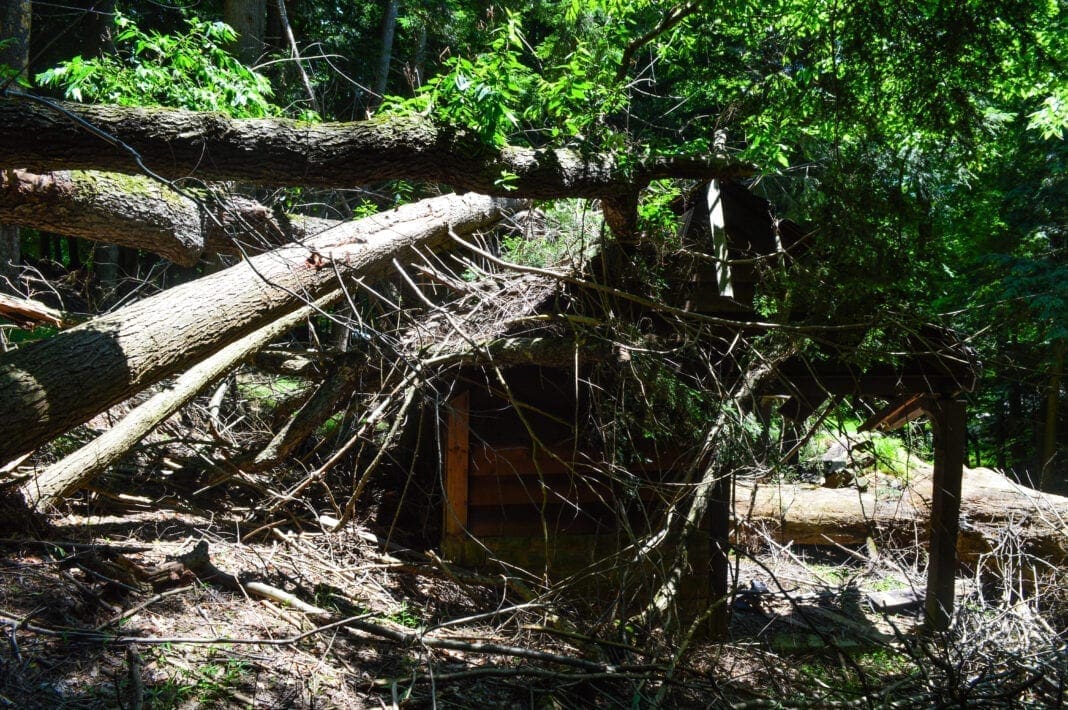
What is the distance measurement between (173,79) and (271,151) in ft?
13.3

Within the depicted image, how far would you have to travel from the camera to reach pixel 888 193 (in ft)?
15.4

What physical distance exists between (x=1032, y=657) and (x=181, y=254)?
279 inches

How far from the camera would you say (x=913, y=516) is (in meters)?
8.73

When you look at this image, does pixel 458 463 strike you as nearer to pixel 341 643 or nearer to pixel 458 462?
pixel 458 462

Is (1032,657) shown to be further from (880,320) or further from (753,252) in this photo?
(753,252)

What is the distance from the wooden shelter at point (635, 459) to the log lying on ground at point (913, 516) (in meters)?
1.14

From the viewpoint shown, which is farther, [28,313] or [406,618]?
[28,313]

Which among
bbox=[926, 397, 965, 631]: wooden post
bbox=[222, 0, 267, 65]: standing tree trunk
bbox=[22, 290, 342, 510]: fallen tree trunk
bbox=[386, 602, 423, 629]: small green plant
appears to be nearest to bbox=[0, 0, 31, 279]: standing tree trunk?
bbox=[222, 0, 267, 65]: standing tree trunk

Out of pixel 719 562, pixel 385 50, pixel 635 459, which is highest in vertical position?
pixel 385 50

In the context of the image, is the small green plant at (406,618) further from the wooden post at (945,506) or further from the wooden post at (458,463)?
the wooden post at (945,506)

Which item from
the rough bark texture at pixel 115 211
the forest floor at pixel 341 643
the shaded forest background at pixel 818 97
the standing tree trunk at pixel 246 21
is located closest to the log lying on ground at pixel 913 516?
the shaded forest background at pixel 818 97

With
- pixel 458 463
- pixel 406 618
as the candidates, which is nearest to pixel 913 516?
pixel 458 463

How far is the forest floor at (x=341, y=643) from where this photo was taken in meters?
3.51

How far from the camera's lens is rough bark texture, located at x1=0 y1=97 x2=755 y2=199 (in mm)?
3549
